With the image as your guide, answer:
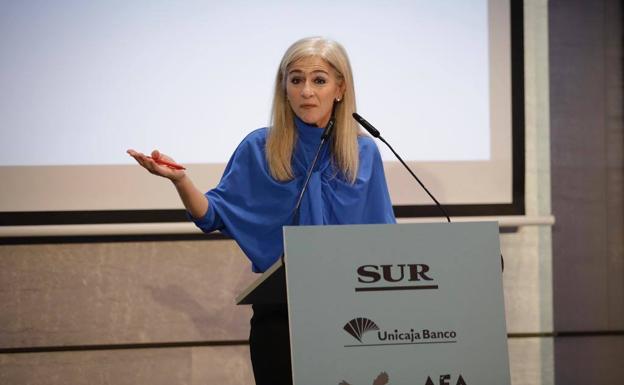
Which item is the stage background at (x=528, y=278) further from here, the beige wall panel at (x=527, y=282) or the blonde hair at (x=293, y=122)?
the blonde hair at (x=293, y=122)

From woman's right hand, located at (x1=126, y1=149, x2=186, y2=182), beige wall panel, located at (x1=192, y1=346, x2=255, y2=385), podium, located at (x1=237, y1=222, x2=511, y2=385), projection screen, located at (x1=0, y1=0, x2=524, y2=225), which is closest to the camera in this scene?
podium, located at (x1=237, y1=222, x2=511, y2=385)

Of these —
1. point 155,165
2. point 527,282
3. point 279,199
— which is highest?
point 155,165

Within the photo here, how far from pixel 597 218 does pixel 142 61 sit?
208 centimetres

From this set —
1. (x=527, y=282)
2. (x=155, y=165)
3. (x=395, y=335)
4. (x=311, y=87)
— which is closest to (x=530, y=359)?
(x=527, y=282)

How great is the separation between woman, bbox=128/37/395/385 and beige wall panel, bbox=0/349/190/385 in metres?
1.20

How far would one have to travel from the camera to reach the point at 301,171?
2055 millimetres

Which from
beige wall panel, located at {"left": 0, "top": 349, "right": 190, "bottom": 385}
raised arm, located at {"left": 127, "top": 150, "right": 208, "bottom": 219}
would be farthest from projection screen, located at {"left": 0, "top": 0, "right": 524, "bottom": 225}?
raised arm, located at {"left": 127, "top": 150, "right": 208, "bottom": 219}

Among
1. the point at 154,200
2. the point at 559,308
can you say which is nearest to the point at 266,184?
the point at 154,200

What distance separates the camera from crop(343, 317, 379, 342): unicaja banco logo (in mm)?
1468

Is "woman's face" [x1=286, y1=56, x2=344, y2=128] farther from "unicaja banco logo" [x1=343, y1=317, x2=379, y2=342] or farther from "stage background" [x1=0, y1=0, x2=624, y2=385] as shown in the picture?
"stage background" [x1=0, y1=0, x2=624, y2=385]

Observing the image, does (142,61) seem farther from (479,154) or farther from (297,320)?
(297,320)

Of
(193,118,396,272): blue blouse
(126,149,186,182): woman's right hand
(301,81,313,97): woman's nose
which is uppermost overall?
(301,81,313,97): woman's nose

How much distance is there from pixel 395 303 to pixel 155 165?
67cm

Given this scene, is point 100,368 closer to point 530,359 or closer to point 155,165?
point 155,165
